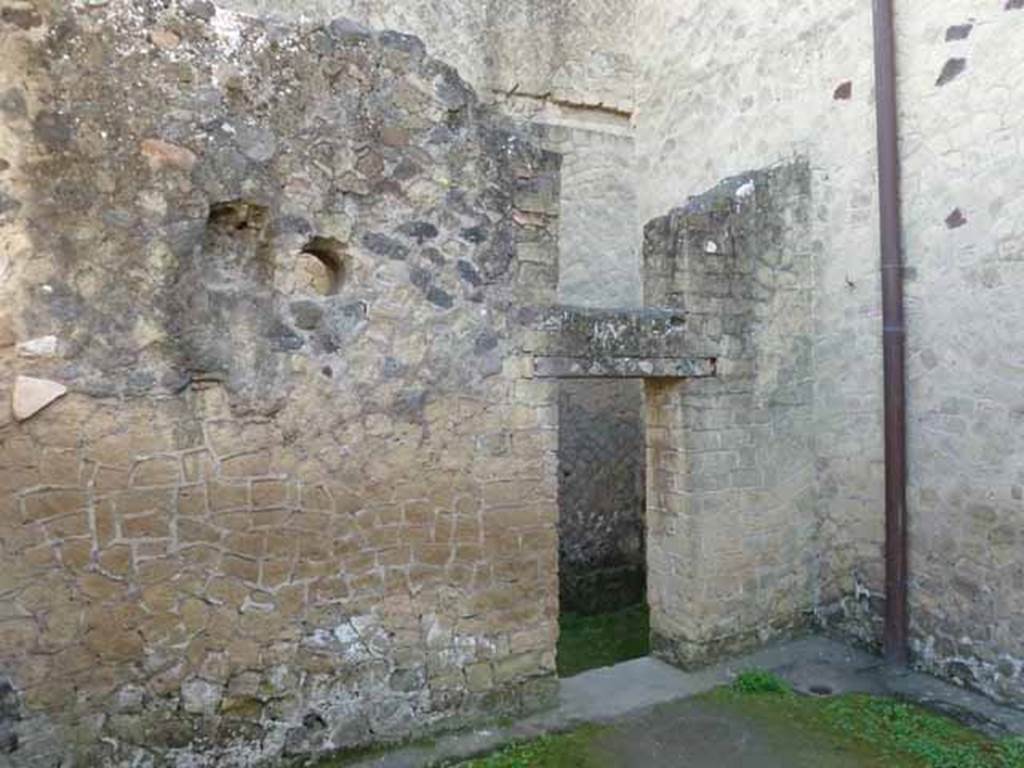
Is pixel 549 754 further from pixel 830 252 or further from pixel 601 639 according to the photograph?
pixel 830 252

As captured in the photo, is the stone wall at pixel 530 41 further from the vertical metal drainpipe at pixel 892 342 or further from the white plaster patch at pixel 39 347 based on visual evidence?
the white plaster patch at pixel 39 347

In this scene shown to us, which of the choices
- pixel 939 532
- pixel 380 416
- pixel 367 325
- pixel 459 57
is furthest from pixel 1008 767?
pixel 459 57

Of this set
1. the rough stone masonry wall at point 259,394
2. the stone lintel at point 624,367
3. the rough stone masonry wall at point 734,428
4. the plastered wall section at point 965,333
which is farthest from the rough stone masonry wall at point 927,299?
the rough stone masonry wall at point 259,394

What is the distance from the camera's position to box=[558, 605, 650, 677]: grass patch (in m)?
5.78

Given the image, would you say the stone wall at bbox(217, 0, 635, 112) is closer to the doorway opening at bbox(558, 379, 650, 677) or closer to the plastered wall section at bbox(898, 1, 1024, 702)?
the doorway opening at bbox(558, 379, 650, 677)

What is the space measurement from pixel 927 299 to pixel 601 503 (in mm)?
3413

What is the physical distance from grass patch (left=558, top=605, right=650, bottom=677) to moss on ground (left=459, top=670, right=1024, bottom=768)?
1100 millimetres

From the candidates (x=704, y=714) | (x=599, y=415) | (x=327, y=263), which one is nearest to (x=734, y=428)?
(x=704, y=714)

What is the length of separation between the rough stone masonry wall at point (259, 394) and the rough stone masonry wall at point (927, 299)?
2.25 metres

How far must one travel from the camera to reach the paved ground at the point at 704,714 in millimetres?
4031

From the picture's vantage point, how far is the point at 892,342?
513 centimetres

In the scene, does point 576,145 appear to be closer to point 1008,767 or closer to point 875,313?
point 875,313

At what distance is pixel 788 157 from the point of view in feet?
19.6

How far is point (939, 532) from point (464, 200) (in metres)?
3.43
